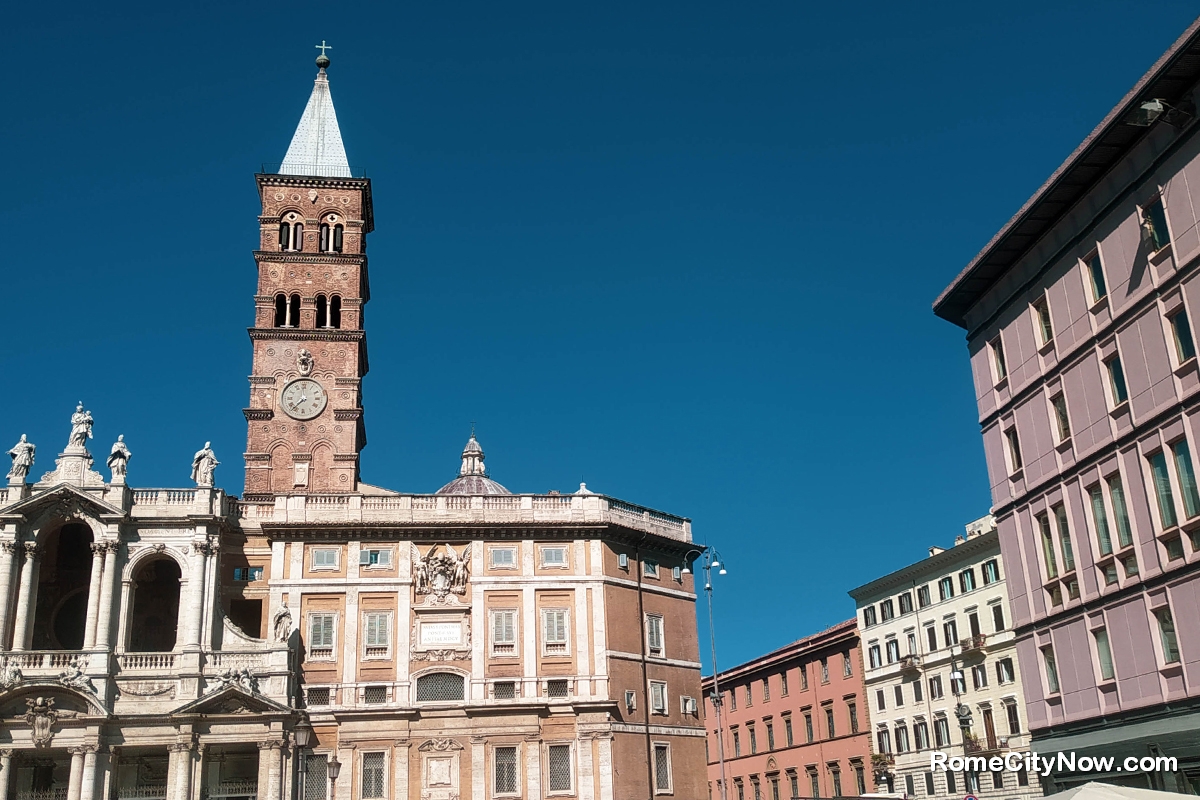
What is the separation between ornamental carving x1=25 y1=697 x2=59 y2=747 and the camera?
5025cm

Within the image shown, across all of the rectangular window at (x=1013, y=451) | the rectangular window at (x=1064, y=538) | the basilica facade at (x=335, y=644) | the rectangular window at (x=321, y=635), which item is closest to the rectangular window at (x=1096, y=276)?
the rectangular window at (x=1013, y=451)

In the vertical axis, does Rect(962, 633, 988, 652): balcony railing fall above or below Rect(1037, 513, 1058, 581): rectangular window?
above

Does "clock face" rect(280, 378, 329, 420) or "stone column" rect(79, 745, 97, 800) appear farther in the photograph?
"clock face" rect(280, 378, 329, 420)

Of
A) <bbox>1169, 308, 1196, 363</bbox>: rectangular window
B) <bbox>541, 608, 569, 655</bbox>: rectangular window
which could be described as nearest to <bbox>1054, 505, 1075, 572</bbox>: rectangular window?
<bbox>1169, 308, 1196, 363</bbox>: rectangular window

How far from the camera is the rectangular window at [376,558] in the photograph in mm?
57062

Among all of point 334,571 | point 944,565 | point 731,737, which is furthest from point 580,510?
point 731,737

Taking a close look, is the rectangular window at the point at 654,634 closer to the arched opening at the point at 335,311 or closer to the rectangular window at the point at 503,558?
the rectangular window at the point at 503,558

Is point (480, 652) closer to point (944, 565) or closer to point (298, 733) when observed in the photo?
point (298, 733)

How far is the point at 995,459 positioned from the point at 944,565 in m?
37.7

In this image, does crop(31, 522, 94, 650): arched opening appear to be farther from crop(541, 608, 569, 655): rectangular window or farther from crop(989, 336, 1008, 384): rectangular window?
crop(989, 336, 1008, 384): rectangular window

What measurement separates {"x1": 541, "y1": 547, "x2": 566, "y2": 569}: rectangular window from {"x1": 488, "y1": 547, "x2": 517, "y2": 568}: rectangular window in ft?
4.47

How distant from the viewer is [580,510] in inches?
2323

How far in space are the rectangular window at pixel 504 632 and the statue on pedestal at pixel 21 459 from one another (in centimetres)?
2174

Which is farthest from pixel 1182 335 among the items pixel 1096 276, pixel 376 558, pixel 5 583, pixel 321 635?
pixel 5 583
